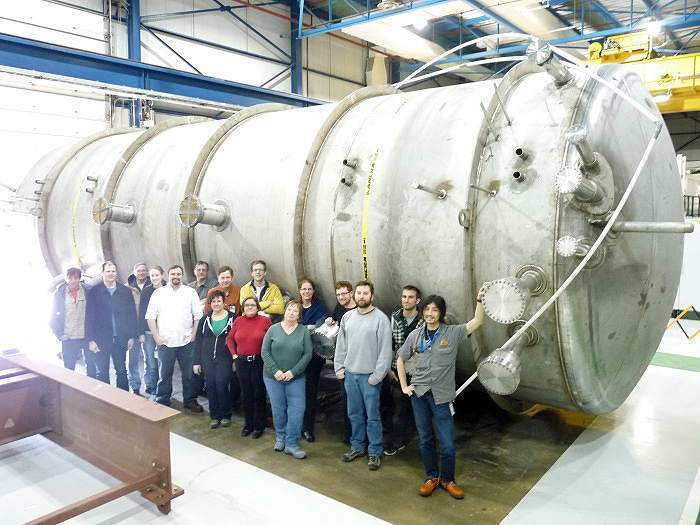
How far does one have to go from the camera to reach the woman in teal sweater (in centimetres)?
485

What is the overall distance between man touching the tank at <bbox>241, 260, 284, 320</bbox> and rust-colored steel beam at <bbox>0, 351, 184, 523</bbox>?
54.6 inches

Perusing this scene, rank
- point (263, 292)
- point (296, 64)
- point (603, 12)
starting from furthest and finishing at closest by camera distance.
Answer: point (296, 64) → point (603, 12) → point (263, 292)

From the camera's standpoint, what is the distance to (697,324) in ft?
35.2

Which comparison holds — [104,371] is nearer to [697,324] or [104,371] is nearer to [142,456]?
[142,456]


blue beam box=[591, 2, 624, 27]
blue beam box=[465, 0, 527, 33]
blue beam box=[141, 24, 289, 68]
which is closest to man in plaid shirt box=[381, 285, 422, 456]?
blue beam box=[465, 0, 527, 33]

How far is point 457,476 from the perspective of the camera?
4504 millimetres

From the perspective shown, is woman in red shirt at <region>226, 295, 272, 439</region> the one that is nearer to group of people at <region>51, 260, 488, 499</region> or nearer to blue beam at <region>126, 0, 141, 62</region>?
group of people at <region>51, 260, 488, 499</region>

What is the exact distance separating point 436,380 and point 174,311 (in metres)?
2.94

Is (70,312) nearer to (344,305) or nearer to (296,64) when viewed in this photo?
(344,305)

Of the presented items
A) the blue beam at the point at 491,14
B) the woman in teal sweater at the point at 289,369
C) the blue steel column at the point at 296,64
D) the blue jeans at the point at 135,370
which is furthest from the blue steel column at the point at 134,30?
the woman in teal sweater at the point at 289,369

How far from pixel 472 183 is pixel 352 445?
2.33m

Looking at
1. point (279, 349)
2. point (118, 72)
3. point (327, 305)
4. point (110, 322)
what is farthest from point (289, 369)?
point (118, 72)

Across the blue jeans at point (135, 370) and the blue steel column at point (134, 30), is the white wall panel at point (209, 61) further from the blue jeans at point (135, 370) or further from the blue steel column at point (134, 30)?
the blue jeans at point (135, 370)

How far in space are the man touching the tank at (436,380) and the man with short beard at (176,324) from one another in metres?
2.59
